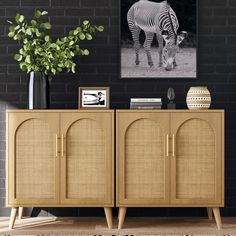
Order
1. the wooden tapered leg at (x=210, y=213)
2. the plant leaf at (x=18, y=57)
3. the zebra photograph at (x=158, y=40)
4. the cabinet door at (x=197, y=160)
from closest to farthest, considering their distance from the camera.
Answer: the cabinet door at (x=197, y=160), the plant leaf at (x=18, y=57), the wooden tapered leg at (x=210, y=213), the zebra photograph at (x=158, y=40)

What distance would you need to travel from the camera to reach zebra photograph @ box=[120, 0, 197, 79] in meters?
4.57

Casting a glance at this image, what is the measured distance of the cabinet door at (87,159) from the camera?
411 cm

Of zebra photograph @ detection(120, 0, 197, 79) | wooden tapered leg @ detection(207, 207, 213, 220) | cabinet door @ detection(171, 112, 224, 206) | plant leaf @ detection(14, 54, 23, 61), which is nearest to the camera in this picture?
cabinet door @ detection(171, 112, 224, 206)

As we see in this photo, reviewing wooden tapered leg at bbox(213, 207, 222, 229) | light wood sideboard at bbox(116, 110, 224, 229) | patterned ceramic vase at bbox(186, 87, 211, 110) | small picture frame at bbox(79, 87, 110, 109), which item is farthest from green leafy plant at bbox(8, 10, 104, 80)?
wooden tapered leg at bbox(213, 207, 222, 229)

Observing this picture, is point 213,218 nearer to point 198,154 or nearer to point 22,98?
point 198,154

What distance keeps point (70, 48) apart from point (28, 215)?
141 centimetres

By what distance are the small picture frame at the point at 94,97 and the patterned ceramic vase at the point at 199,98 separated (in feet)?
2.08

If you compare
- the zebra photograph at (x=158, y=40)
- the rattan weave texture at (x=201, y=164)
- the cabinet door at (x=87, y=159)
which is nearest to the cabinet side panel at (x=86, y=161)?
the cabinet door at (x=87, y=159)

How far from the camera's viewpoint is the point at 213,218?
4.47m

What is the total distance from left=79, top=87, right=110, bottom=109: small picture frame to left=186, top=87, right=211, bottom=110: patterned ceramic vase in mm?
Result: 635

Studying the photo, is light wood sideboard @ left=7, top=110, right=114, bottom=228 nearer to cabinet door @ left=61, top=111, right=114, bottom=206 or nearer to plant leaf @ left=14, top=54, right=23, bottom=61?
cabinet door @ left=61, top=111, right=114, bottom=206

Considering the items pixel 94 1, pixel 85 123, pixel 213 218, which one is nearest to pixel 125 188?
pixel 85 123

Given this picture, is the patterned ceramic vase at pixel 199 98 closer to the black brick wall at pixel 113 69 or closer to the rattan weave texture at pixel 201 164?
the rattan weave texture at pixel 201 164

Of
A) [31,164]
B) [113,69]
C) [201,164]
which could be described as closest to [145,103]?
[113,69]
